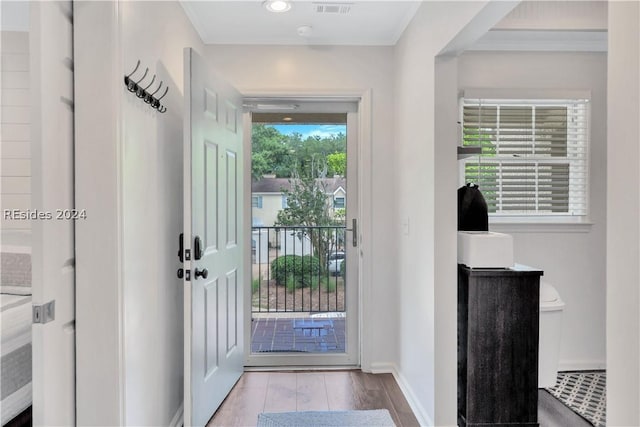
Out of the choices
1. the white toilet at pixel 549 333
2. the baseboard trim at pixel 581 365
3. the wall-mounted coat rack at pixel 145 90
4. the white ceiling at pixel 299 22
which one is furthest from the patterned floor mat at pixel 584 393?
the wall-mounted coat rack at pixel 145 90

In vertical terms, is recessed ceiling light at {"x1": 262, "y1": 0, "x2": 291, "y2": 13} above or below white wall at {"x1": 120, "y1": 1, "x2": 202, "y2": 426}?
above

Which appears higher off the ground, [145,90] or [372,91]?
[372,91]

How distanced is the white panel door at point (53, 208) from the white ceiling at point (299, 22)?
1.12m

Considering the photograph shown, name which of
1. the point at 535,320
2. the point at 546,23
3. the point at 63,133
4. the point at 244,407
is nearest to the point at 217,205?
the point at 63,133

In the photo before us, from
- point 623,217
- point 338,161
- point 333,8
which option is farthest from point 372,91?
point 623,217

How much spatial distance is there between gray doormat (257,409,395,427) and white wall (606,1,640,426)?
1.62 metres

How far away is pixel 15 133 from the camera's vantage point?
1.24 metres

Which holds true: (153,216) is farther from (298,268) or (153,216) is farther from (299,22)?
(299,22)

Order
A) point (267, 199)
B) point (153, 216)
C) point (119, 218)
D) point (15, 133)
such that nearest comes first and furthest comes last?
point (15, 133), point (119, 218), point (153, 216), point (267, 199)

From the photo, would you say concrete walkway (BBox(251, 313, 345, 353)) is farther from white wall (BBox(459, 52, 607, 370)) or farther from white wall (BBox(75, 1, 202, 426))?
white wall (BBox(459, 52, 607, 370))

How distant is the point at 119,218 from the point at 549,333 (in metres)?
2.40

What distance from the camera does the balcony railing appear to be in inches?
122

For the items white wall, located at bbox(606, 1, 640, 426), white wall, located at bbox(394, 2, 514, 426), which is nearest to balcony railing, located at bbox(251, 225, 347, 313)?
white wall, located at bbox(394, 2, 514, 426)

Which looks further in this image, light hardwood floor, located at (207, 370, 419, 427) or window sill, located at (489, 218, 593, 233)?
window sill, located at (489, 218, 593, 233)
